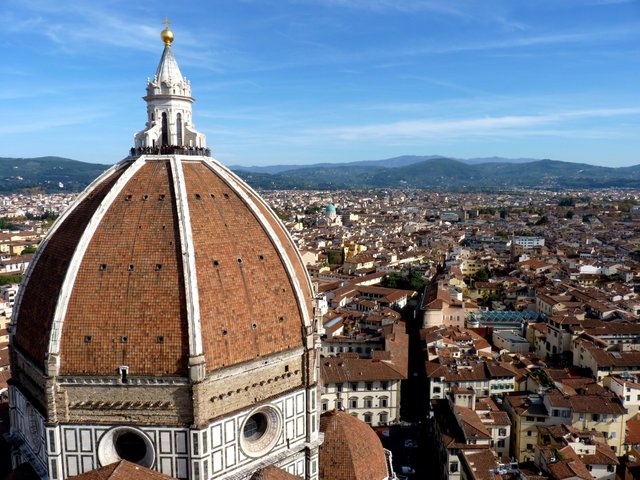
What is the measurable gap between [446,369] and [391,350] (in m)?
5.15

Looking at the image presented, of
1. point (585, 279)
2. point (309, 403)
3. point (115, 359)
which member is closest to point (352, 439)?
point (309, 403)

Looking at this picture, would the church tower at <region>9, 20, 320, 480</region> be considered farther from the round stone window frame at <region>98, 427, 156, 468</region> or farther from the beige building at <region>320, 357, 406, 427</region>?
the beige building at <region>320, 357, 406, 427</region>

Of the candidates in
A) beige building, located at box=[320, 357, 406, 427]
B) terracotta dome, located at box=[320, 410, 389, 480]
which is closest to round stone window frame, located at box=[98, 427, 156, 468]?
terracotta dome, located at box=[320, 410, 389, 480]

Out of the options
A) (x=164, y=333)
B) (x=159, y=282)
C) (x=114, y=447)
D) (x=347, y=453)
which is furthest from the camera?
(x=347, y=453)

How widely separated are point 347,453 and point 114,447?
323 inches

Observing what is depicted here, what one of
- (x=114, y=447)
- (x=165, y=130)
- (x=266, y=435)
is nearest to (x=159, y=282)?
(x=114, y=447)

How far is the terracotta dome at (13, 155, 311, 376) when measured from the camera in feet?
53.3

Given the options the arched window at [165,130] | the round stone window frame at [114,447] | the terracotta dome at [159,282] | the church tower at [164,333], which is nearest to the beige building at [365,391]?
the church tower at [164,333]

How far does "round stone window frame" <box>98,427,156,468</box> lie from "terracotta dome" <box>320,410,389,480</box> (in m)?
6.67

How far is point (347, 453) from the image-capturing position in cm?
2075

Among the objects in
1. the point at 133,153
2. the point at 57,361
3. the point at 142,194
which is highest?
the point at 133,153

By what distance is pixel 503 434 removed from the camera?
33469 mm

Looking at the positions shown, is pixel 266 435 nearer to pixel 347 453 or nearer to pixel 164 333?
pixel 347 453

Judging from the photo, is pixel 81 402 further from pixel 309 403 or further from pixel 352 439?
pixel 352 439
